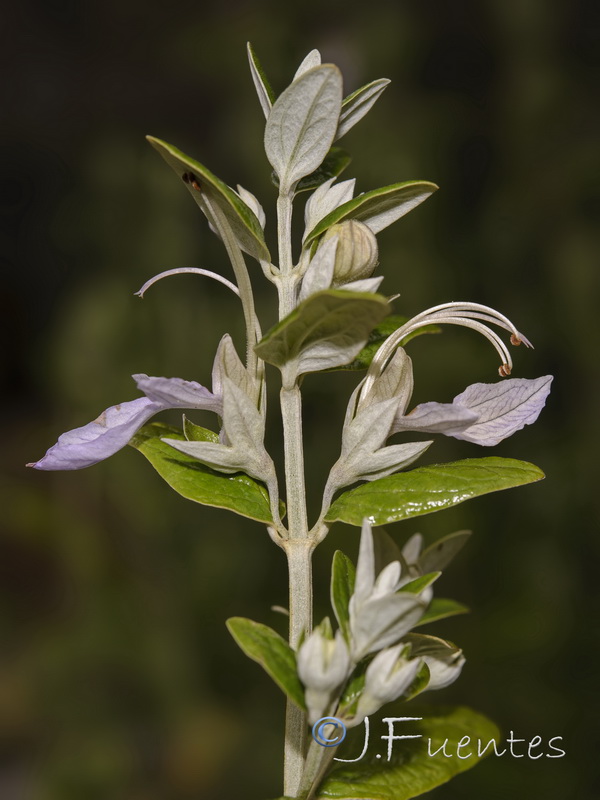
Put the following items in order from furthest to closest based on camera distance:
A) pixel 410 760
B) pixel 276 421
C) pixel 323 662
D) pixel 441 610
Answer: pixel 276 421 < pixel 410 760 < pixel 441 610 < pixel 323 662

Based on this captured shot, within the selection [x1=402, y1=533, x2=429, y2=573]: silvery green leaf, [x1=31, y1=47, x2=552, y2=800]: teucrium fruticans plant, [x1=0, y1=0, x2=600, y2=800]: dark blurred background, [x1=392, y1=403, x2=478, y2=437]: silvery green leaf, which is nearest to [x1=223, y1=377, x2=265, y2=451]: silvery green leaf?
[x1=31, y1=47, x2=552, y2=800]: teucrium fruticans plant

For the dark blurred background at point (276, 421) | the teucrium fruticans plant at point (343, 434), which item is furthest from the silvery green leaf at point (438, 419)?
the dark blurred background at point (276, 421)

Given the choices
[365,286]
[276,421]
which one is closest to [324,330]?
[365,286]

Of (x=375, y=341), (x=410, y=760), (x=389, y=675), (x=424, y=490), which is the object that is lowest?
(x=410, y=760)

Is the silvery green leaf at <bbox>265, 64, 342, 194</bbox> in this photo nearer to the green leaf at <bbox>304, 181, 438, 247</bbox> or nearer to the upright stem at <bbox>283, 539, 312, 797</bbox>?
the green leaf at <bbox>304, 181, 438, 247</bbox>

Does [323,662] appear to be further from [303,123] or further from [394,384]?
[303,123]

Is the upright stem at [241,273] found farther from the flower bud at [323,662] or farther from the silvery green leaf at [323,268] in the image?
the flower bud at [323,662]
